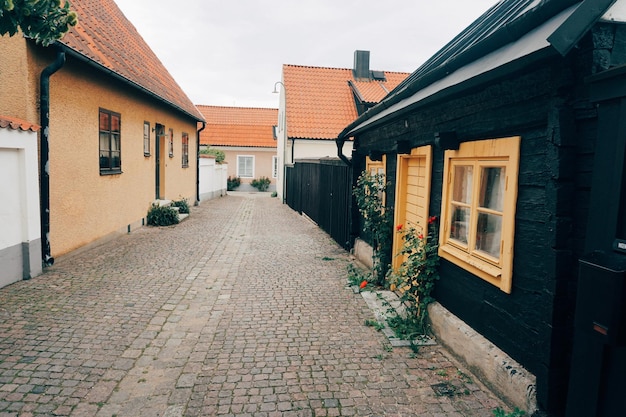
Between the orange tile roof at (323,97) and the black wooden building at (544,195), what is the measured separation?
652 inches

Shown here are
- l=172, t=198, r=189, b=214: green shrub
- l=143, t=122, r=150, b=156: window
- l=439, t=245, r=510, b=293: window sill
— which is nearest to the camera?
l=439, t=245, r=510, b=293: window sill

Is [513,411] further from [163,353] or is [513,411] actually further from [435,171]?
[163,353]

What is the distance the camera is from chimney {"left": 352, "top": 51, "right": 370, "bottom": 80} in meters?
24.0

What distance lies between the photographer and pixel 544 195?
312 centimetres

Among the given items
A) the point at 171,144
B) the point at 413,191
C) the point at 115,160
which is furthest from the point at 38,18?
the point at 171,144

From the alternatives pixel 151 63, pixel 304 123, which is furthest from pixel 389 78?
pixel 151 63

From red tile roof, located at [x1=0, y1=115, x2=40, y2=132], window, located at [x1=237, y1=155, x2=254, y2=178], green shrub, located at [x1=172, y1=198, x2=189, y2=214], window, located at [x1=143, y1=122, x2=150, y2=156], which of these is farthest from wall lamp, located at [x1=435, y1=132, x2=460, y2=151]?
window, located at [x1=237, y1=155, x2=254, y2=178]

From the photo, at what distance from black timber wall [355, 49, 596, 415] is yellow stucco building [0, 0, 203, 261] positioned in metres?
6.69

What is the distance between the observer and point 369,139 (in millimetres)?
8703

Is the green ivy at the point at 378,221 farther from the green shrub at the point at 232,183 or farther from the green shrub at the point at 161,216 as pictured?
the green shrub at the point at 232,183

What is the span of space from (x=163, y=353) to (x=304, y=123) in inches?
710

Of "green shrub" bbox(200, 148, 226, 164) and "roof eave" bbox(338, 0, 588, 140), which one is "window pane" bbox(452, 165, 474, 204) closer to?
"roof eave" bbox(338, 0, 588, 140)

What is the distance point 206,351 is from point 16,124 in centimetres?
443

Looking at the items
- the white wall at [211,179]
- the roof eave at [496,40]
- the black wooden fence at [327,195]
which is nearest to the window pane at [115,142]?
the black wooden fence at [327,195]
